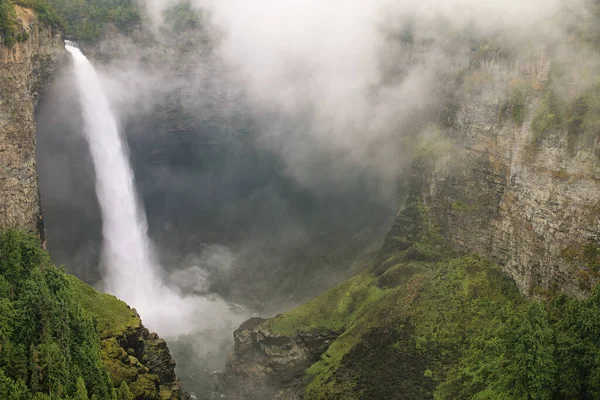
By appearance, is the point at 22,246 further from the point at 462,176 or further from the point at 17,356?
the point at 462,176

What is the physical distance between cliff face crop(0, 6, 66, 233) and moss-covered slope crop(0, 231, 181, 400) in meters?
4.78

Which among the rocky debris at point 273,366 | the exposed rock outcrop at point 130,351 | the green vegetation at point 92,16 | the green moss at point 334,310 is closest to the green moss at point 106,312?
the exposed rock outcrop at point 130,351

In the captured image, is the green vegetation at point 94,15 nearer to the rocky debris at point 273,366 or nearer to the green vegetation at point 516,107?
the rocky debris at point 273,366

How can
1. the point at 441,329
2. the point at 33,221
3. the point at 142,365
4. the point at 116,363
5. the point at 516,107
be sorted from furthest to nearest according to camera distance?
the point at 441,329 → the point at 516,107 → the point at 33,221 → the point at 142,365 → the point at 116,363

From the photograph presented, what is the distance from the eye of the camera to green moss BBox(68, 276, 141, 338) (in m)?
53.0

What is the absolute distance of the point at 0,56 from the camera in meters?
50.4

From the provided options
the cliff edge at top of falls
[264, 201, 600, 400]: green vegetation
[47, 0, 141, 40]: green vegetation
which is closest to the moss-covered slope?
the cliff edge at top of falls

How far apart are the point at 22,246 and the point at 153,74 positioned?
1981 inches

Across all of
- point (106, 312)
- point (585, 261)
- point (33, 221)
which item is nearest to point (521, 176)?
point (585, 261)

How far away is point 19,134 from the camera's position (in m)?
52.8

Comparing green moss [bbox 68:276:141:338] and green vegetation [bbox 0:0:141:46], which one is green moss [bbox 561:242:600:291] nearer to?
green moss [bbox 68:276:141:338]

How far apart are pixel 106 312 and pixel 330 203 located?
50.0 m

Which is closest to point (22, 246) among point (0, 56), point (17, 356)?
point (17, 356)

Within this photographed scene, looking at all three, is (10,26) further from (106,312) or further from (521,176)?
(521,176)
